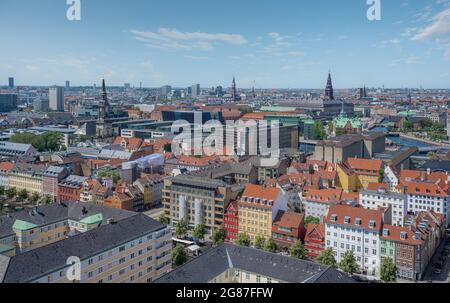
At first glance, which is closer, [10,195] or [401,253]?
[401,253]

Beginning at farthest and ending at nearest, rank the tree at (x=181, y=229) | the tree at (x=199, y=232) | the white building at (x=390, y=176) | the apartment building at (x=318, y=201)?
the white building at (x=390, y=176), the apartment building at (x=318, y=201), the tree at (x=181, y=229), the tree at (x=199, y=232)

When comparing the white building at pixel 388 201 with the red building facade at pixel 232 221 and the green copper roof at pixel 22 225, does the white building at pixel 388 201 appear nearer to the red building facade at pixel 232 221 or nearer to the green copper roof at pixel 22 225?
the red building facade at pixel 232 221

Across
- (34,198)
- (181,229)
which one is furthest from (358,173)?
(34,198)

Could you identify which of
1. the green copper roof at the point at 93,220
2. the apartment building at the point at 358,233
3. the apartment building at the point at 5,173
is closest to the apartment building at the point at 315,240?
the apartment building at the point at 358,233

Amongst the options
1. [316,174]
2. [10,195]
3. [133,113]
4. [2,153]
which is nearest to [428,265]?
[316,174]

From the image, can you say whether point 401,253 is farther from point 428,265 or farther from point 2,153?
point 2,153

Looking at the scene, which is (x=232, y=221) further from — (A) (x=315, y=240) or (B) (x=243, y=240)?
(A) (x=315, y=240)
